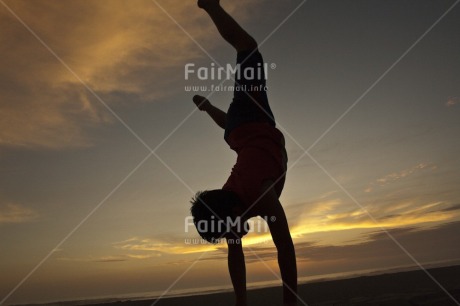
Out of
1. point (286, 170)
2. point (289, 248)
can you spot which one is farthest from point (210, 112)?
point (289, 248)

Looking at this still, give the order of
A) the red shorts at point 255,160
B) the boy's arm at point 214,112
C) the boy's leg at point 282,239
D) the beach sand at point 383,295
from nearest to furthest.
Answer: the boy's leg at point 282,239, the red shorts at point 255,160, the boy's arm at point 214,112, the beach sand at point 383,295

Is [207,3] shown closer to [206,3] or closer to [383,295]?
[206,3]

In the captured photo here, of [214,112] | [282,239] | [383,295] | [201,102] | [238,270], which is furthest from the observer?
[383,295]

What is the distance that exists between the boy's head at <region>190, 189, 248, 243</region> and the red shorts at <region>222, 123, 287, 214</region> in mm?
96

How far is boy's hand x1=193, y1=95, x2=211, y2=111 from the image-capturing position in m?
4.62

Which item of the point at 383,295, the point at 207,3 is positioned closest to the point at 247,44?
the point at 207,3

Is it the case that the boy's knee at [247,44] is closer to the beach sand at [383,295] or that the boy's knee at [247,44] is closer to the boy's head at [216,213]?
the boy's head at [216,213]

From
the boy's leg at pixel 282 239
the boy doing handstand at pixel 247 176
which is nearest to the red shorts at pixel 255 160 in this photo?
the boy doing handstand at pixel 247 176

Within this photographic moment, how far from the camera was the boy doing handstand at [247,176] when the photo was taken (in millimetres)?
3123

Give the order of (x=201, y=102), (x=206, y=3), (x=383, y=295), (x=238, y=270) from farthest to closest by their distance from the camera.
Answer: (x=383, y=295) < (x=201, y=102) < (x=238, y=270) < (x=206, y=3)

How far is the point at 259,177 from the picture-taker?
3197 millimetres

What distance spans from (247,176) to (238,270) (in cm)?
93

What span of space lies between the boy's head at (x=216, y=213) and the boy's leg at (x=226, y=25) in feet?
3.97

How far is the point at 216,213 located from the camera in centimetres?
319
